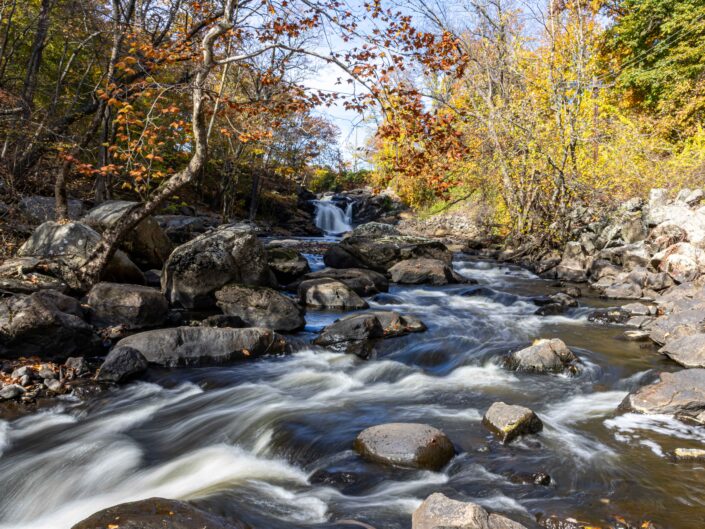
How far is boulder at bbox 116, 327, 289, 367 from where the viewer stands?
6641mm

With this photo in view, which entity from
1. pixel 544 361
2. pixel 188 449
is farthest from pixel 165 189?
pixel 544 361

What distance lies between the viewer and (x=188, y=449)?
16.0 feet

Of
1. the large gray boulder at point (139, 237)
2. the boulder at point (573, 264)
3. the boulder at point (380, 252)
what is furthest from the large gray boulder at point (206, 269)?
the boulder at point (573, 264)

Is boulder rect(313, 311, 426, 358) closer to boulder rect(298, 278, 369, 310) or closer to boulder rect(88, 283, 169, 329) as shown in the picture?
boulder rect(298, 278, 369, 310)

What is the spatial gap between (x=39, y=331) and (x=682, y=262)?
12603 mm

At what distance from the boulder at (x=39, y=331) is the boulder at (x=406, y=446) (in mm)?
4182

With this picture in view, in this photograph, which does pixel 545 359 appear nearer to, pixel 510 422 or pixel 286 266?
pixel 510 422

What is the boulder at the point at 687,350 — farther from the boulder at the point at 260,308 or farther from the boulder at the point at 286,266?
the boulder at the point at 286,266

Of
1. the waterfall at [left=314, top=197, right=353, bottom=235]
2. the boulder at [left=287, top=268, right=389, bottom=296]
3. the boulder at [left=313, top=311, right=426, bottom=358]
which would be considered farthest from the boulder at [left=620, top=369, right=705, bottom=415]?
the waterfall at [left=314, top=197, right=353, bottom=235]

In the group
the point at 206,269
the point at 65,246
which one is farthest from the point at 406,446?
the point at 65,246

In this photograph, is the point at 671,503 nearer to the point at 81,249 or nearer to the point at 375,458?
the point at 375,458

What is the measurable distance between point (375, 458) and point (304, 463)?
2.31 ft

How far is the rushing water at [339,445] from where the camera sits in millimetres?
3787

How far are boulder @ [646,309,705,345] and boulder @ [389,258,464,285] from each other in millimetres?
5939
